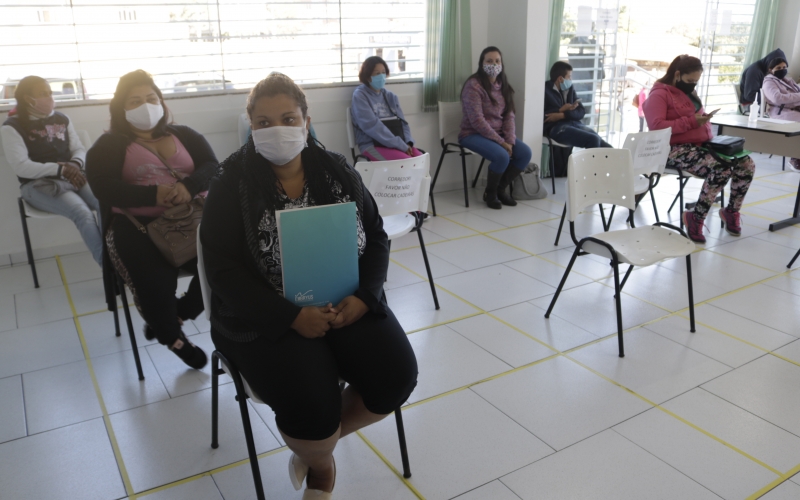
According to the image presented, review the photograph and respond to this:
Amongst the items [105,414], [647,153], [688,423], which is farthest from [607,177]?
[105,414]

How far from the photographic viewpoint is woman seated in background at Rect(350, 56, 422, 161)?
4523 mm

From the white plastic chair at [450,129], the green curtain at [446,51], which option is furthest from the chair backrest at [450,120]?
the green curtain at [446,51]

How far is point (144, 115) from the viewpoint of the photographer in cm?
249

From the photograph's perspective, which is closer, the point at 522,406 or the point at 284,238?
the point at 284,238

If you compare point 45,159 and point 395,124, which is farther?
point 395,124

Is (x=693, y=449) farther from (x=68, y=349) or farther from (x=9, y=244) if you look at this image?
(x=9, y=244)

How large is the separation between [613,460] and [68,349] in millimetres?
2330

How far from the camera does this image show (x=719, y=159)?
4160 mm

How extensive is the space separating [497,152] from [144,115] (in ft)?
9.92

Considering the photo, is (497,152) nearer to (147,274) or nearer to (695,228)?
(695,228)

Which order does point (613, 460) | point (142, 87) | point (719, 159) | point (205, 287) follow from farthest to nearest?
point (719, 159) → point (142, 87) → point (613, 460) → point (205, 287)

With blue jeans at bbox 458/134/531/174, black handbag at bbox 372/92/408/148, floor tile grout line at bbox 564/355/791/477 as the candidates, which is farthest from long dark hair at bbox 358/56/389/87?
floor tile grout line at bbox 564/355/791/477

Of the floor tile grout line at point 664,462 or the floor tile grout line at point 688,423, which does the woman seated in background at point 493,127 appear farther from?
the floor tile grout line at point 664,462

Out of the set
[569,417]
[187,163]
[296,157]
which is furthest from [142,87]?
[569,417]
